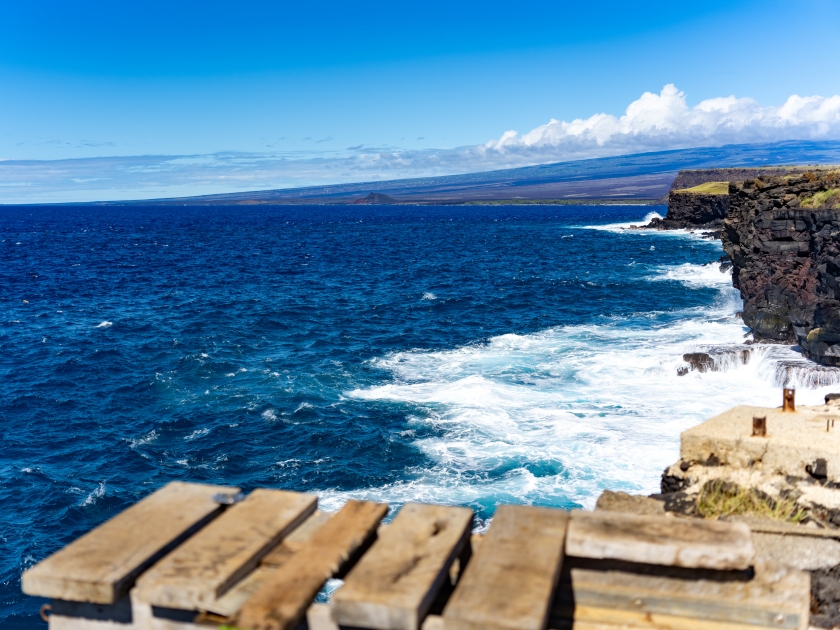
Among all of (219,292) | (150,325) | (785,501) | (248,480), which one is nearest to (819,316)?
(248,480)

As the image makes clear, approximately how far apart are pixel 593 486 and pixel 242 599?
1768cm

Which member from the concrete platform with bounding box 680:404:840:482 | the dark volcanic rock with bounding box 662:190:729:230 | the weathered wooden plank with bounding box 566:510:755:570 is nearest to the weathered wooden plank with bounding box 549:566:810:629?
the weathered wooden plank with bounding box 566:510:755:570

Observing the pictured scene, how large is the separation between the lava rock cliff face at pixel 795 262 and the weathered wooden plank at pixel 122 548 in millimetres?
29620

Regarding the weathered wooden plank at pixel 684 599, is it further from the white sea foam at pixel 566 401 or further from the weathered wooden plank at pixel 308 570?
the white sea foam at pixel 566 401

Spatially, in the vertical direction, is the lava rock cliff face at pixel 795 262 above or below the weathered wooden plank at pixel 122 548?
below

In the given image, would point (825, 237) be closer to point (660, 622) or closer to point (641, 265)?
point (660, 622)

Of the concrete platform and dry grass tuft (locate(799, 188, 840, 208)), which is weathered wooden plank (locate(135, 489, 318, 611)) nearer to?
the concrete platform

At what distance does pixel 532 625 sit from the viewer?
2.74 m

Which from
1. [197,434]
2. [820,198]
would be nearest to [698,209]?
[820,198]

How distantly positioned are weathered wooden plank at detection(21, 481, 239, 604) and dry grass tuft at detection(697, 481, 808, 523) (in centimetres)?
542

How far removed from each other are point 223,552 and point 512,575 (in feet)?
4.23

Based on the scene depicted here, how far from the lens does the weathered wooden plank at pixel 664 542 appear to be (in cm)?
348

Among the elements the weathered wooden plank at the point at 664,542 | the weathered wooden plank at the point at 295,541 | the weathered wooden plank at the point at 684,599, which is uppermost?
the weathered wooden plank at the point at 295,541

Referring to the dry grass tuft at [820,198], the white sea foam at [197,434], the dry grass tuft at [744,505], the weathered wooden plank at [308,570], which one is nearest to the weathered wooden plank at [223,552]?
the weathered wooden plank at [308,570]
